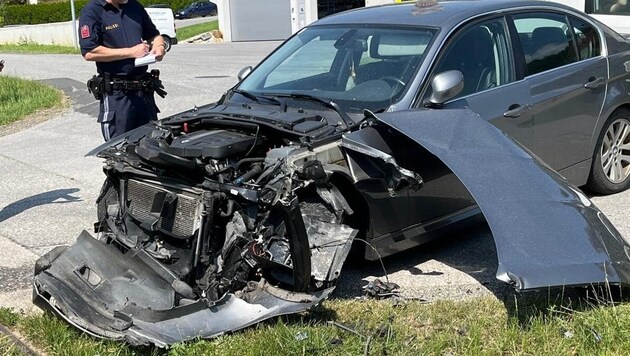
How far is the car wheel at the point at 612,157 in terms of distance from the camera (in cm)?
638

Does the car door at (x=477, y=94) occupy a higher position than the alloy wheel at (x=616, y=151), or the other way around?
the car door at (x=477, y=94)

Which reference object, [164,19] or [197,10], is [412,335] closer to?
[164,19]

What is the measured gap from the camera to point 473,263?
17.4 ft

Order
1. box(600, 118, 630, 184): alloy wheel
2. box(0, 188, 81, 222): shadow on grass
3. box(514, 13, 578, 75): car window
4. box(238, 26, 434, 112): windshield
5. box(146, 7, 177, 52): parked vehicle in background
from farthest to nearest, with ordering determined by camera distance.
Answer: box(146, 7, 177, 52): parked vehicle in background → box(0, 188, 81, 222): shadow on grass → box(600, 118, 630, 184): alloy wheel → box(514, 13, 578, 75): car window → box(238, 26, 434, 112): windshield

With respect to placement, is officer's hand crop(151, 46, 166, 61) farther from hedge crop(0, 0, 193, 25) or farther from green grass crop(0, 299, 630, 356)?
hedge crop(0, 0, 193, 25)

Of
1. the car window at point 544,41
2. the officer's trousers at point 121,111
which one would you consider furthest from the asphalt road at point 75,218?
the car window at point 544,41

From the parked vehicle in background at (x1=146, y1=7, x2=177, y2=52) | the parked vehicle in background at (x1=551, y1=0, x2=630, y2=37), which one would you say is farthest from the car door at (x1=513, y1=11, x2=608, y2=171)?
the parked vehicle in background at (x1=146, y1=7, x2=177, y2=52)

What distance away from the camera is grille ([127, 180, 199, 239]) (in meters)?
4.62

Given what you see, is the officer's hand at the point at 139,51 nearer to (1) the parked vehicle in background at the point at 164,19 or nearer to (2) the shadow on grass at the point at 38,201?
(2) the shadow on grass at the point at 38,201

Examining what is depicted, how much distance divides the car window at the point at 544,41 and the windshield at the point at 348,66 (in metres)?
0.87

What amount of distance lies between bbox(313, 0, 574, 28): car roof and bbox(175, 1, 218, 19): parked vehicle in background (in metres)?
52.3

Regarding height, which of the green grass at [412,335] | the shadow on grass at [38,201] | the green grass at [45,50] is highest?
the green grass at [412,335]

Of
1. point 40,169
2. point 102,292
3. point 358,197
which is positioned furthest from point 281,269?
point 40,169

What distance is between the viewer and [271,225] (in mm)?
4406
